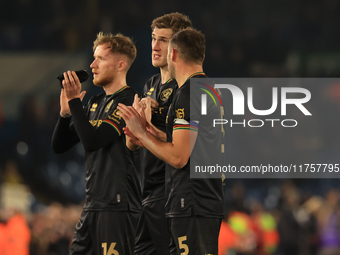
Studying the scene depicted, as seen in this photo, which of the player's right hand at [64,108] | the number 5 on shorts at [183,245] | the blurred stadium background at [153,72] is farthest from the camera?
the blurred stadium background at [153,72]

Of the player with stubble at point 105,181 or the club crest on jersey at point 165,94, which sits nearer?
the player with stubble at point 105,181

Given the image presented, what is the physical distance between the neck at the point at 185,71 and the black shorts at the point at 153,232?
0.91 meters

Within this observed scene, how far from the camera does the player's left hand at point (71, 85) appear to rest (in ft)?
9.68

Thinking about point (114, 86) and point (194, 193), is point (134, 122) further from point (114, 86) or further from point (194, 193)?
point (114, 86)

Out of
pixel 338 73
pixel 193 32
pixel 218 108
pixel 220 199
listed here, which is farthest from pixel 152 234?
pixel 338 73

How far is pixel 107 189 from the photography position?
117 inches

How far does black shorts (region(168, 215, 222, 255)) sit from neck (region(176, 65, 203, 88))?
32.7 inches

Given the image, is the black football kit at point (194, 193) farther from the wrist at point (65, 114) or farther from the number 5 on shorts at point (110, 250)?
the wrist at point (65, 114)

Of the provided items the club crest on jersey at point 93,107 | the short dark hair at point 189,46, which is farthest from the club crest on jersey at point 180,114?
the club crest on jersey at point 93,107

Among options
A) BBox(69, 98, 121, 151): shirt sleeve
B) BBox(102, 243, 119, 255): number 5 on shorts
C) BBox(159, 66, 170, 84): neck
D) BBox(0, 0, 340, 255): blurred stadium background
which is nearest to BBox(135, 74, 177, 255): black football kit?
BBox(159, 66, 170, 84): neck

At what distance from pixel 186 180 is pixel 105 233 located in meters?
0.83

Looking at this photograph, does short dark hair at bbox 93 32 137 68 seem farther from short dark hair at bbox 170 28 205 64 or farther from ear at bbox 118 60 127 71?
short dark hair at bbox 170 28 205 64

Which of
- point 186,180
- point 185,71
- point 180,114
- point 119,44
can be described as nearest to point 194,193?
point 186,180

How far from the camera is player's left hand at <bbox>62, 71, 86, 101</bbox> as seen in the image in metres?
2.95
